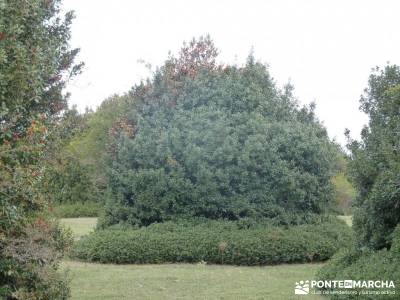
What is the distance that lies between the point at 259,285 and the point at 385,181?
3305 mm

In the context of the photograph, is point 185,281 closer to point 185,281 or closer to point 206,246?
point 185,281

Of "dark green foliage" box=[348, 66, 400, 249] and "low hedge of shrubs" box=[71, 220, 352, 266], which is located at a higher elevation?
"dark green foliage" box=[348, 66, 400, 249]

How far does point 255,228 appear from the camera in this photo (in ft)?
43.1

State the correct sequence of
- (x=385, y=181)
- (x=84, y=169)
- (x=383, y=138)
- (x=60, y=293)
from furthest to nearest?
(x=84, y=169) < (x=383, y=138) < (x=385, y=181) < (x=60, y=293)

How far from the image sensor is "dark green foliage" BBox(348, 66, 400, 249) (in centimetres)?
815

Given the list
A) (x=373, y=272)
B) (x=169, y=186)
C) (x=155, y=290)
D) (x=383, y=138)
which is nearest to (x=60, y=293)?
(x=155, y=290)

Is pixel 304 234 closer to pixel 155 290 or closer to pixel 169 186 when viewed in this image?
pixel 169 186

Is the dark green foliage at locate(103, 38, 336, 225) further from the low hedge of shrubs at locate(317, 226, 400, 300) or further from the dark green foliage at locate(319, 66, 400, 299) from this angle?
the low hedge of shrubs at locate(317, 226, 400, 300)

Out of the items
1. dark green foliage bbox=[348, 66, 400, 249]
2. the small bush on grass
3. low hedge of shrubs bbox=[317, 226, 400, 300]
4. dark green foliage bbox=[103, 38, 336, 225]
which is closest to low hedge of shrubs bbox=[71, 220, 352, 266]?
dark green foliage bbox=[103, 38, 336, 225]

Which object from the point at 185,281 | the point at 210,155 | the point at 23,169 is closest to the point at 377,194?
the point at 185,281

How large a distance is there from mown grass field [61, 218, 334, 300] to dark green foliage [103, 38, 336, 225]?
1.80m

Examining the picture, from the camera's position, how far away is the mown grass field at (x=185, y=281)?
→ 9203mm

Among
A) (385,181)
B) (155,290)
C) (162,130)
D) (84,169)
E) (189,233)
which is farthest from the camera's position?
(84,169)

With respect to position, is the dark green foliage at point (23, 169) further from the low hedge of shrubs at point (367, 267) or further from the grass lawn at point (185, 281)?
the low hedge of shrubs at point (367, 267)
